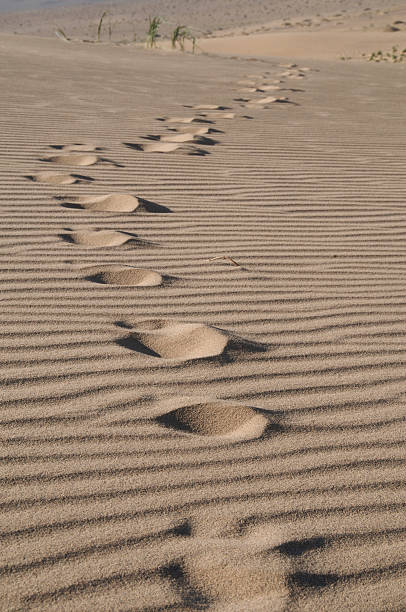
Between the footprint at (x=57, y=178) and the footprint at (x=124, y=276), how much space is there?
1618 mm

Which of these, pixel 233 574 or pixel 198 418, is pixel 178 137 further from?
pixel 233 574

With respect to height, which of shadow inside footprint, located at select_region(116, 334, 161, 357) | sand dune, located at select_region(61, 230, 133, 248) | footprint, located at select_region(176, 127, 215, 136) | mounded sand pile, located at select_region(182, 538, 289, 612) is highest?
footprint, located at select_region(176, 127, 215, 136)

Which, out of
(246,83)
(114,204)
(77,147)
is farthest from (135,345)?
(246,83)

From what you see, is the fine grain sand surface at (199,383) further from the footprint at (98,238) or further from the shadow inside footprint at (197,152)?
the shadow inside footprint at (197,152)

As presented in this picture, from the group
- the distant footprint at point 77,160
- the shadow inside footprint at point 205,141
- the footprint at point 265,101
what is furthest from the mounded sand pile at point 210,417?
the footprint at point 265,101

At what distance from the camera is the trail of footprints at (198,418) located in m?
1.64

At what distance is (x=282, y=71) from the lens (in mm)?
13719

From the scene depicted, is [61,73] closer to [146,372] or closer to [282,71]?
[282,71]

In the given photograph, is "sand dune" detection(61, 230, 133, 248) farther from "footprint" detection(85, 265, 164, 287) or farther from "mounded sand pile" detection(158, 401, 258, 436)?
"mounded sand pile" detection(158, 401, 258, 436)

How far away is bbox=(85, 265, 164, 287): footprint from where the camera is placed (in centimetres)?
330

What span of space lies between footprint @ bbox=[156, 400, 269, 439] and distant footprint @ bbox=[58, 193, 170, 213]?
7.16 feet

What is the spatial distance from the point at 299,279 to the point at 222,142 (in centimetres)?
341

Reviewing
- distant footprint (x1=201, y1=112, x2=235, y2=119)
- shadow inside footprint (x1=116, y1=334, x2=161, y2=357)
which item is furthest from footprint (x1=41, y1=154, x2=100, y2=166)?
shadow inside footprint (x1=116, y1=334, x2=161, y2=357)

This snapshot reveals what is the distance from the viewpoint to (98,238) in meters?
3.80
